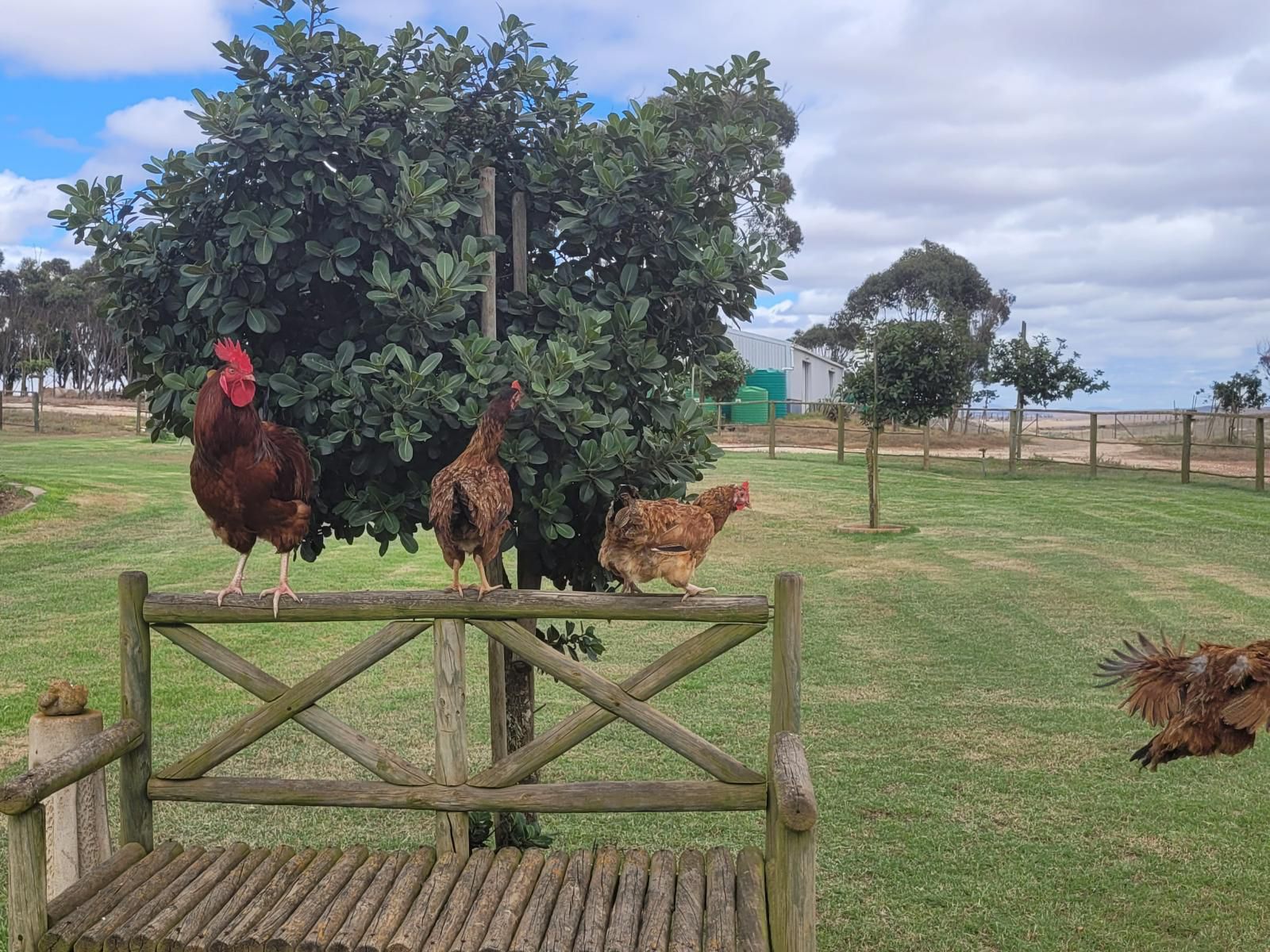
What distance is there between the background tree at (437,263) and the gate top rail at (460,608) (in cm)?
29

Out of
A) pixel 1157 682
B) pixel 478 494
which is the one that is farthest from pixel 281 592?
pixel 1157 682

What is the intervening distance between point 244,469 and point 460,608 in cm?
86

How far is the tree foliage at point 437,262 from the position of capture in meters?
3.79

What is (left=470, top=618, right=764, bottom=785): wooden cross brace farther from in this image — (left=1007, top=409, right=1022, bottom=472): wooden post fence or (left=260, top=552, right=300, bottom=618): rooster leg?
(left=1007, top=409, right=1022, bottom=472): wooden post fence

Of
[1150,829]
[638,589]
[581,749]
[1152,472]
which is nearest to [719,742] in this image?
[581,749]

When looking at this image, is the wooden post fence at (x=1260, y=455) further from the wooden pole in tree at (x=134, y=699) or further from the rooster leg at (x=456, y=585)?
the wooden pole in tree at (x=134, y=699)

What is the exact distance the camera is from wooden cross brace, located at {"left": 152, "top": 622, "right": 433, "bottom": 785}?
3791mm

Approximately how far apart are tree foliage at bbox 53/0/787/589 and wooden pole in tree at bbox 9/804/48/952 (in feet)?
4.69

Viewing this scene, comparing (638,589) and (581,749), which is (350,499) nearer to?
(638,589)

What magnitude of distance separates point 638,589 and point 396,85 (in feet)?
7.12

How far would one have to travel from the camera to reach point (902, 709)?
8328mm

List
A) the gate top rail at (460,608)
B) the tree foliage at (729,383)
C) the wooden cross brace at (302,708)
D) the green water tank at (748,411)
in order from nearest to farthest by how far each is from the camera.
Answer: the gate top rail at (460,608), the wooden cross brace at (302,708), the tree foliage at (729,383), the green water tank at (748,411)

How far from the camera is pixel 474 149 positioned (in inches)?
175

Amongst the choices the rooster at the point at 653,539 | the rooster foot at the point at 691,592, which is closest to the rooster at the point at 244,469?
the rooster at the point at 653,539
